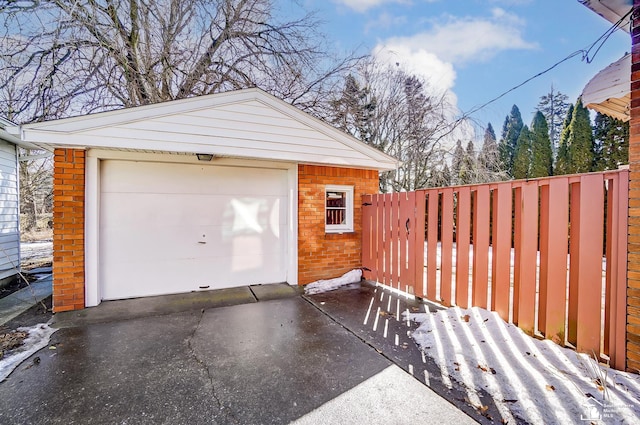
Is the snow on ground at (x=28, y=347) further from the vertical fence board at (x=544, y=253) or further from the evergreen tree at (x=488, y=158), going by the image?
the evergreen tree at (x=488, y=158)

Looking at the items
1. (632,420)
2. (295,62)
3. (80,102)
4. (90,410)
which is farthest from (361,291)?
(80,102)

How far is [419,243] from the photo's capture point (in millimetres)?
4473

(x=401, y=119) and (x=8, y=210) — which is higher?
(x=401, y=119)

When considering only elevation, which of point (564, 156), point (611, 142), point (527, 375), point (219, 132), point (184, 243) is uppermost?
point (611, 142)

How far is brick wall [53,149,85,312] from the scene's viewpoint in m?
3.98

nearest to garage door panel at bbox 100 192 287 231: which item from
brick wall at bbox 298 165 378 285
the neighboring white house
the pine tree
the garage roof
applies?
brick wall at bbox 298 165 378 285

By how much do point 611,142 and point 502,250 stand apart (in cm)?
1312

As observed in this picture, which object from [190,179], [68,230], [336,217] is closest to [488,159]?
[336,217]

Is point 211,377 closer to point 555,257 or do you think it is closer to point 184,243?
point 184,243

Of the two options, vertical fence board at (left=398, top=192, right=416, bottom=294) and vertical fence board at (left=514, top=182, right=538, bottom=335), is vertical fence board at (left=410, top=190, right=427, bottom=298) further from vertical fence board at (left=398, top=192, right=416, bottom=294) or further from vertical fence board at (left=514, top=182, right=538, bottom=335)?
vertical fence board at (left=514, top=182, right=538, bottom=335)

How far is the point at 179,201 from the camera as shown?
484 centimetres

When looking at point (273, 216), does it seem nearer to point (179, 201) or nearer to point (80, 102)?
point (179, 201)

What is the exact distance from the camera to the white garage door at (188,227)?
14.8 feet

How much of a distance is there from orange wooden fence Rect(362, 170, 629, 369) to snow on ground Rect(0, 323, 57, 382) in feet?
16.2
